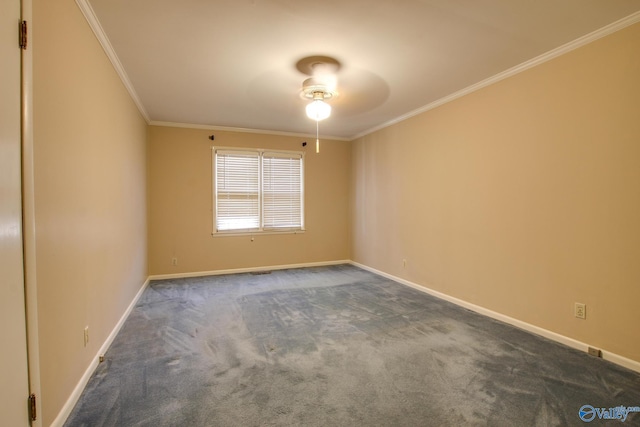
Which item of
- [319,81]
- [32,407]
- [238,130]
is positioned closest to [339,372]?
[32,407]

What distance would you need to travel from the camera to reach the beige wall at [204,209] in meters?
4.94

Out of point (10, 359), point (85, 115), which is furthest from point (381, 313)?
point (85, 115)

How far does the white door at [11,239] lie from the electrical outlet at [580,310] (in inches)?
144

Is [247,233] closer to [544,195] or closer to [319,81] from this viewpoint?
[319,81]

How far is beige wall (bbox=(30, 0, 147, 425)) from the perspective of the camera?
151 cm

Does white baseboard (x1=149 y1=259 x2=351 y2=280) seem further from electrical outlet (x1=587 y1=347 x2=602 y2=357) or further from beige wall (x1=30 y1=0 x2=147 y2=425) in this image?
electrical outlet (x1=587 y1=347 x2=602 y2=357)

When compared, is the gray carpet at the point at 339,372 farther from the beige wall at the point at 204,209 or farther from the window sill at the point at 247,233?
the window sill at the point at 247,233

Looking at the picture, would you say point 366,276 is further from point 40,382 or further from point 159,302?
point 40,382

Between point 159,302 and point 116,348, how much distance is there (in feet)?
4.13

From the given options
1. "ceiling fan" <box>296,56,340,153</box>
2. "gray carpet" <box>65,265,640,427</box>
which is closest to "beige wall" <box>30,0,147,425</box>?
"gray carpet" <box>65,265,640,427</box>

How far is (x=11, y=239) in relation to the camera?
125cm

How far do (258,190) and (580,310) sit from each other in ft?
15.3

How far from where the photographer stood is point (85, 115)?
2.12 meters

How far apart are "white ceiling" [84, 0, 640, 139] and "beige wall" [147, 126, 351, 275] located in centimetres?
127
